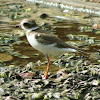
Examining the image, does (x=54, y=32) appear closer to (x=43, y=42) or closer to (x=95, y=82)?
(x=43, y=42)

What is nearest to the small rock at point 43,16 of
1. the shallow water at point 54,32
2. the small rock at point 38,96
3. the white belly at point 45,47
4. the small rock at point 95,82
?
the shallow water at point 54,32

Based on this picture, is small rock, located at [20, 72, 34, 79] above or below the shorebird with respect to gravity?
below

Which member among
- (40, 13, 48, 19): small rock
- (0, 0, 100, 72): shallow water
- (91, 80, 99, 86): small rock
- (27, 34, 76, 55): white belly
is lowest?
(0, 0, 100, 72): shallow water

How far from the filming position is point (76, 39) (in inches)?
396

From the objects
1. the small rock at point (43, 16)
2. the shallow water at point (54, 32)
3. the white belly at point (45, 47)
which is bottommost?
the shallow water at point (54, 32)

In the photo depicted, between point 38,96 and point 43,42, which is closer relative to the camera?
point 38,96

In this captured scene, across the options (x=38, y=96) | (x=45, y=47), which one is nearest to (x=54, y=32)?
(x=45, y=47)

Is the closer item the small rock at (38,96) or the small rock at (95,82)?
the small rock at (38,96)

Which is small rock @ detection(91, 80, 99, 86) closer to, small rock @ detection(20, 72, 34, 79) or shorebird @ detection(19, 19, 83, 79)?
shorebird @ detection(19, 19, 83, 79)

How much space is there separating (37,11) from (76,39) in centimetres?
437

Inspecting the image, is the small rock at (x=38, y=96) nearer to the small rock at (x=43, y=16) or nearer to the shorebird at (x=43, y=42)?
the shorebird at (x=43, y=42)

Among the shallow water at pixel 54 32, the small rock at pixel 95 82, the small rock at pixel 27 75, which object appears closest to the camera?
the small rock at pixel 95 82

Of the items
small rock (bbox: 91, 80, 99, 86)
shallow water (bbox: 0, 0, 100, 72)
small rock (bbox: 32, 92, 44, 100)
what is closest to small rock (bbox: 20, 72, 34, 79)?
shallow water (bbox: 0, 0, 100, 72)

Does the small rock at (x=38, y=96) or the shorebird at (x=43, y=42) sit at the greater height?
the shorebird at (x=43, y=42)
